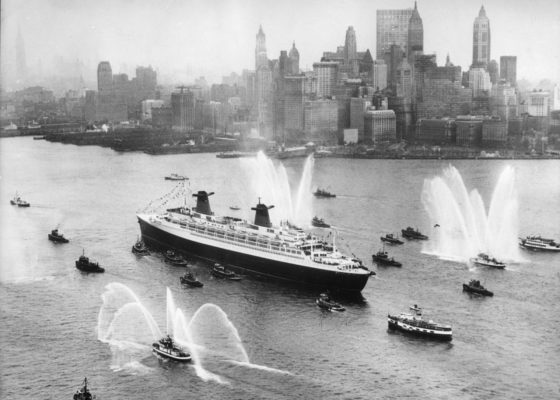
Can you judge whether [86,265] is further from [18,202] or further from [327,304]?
[18,202]

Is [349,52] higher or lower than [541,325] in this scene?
higher

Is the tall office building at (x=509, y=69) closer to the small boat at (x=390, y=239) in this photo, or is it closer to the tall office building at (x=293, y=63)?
the tall office building at (x=293, y=63)

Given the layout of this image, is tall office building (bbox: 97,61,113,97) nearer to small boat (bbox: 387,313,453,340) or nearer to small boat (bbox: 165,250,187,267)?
small boat (bbox: 165,250,187,267)

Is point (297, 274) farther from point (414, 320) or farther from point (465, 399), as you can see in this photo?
point (465, 399)

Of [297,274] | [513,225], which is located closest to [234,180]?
[513,225]

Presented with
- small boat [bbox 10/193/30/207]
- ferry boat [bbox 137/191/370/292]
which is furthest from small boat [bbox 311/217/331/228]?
small boat [bbox 10/193/30/207]

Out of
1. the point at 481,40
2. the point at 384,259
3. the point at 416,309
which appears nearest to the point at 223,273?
the point at 384,259

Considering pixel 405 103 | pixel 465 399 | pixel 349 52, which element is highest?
pixel 349 52
